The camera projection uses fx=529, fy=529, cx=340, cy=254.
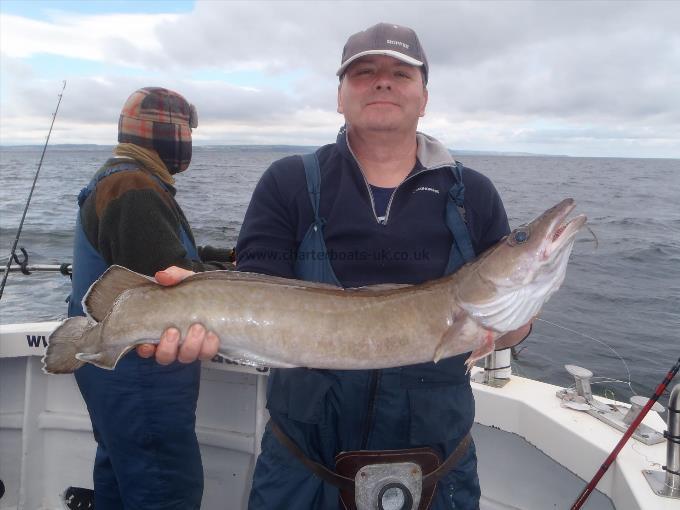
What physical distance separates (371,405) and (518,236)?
114 cm

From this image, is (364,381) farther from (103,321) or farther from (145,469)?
(145,469)

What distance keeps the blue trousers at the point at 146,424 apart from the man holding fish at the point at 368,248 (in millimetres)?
797

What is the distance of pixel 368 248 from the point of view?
109 inches

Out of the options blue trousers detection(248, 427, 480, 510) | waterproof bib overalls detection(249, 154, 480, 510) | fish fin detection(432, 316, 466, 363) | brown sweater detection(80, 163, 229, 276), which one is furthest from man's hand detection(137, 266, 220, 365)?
fish fin detection(432, 316, 466, 363)

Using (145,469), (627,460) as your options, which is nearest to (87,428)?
(145,469)

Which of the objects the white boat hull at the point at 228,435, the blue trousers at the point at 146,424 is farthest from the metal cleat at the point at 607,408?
the blue trousers at the point at 146,424

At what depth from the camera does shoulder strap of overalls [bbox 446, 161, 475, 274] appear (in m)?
2.80

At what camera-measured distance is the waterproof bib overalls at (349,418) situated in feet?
8.59

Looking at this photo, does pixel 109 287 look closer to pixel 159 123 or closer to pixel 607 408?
pixel 159 123

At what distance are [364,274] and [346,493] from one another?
112cm

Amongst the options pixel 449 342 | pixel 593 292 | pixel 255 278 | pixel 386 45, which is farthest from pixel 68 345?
pixel 593 292

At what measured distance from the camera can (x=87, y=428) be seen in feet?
15.3

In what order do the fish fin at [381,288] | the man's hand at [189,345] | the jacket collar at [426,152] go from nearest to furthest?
the man's hand at [189,345], the fish fin at [381,288], the jacket collar at [426,152]

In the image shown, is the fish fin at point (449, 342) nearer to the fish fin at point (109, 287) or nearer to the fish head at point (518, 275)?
the fish head at point (518, 275)
